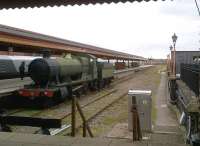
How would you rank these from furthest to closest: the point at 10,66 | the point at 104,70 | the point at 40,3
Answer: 1. the point at 104,70
2. the point at 10,66
3. the point at 40,3

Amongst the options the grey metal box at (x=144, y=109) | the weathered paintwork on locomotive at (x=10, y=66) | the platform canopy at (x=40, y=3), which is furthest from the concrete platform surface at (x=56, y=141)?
the weathered paintwork on locomotive at (x=10, y=66)

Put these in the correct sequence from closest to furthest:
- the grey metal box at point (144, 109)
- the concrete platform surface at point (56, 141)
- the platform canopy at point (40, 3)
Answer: the platform canopy at point (40, 3)
the concrete platform surface at point (56, 141)
the grey metal box at point (144, 109)

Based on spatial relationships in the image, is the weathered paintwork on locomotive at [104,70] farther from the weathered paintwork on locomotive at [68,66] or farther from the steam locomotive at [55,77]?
the weathered paintwork on locomotive at [68,66]

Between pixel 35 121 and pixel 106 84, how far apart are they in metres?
27.3

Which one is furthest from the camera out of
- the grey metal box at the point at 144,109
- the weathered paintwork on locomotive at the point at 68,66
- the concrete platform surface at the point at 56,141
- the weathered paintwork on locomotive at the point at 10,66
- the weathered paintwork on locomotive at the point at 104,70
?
the weathered paintwork on locomotive at the point at 104,70

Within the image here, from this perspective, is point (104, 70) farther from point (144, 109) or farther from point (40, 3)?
point (40, 3)

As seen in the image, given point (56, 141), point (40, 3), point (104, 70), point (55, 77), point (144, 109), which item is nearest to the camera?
point (40, 3)

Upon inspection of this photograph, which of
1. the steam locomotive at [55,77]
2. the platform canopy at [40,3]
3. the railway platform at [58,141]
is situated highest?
the platform canopy at [40,3]

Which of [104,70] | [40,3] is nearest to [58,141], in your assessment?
[40,3]

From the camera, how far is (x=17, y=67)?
2484cm

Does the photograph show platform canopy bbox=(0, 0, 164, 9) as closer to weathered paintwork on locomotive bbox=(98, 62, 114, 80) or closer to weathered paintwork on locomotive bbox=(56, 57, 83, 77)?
weathered paintwork on locomotive bbox=(56, 57, 83, 77)

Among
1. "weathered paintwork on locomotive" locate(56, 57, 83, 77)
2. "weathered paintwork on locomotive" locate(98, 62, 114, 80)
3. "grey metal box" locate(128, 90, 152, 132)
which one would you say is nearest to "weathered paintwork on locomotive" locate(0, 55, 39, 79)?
"weathered paintwork on locomotive" locate(56, 57, 83, 77)

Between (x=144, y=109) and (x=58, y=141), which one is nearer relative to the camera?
(x=58, y=141)

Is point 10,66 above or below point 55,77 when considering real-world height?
above
